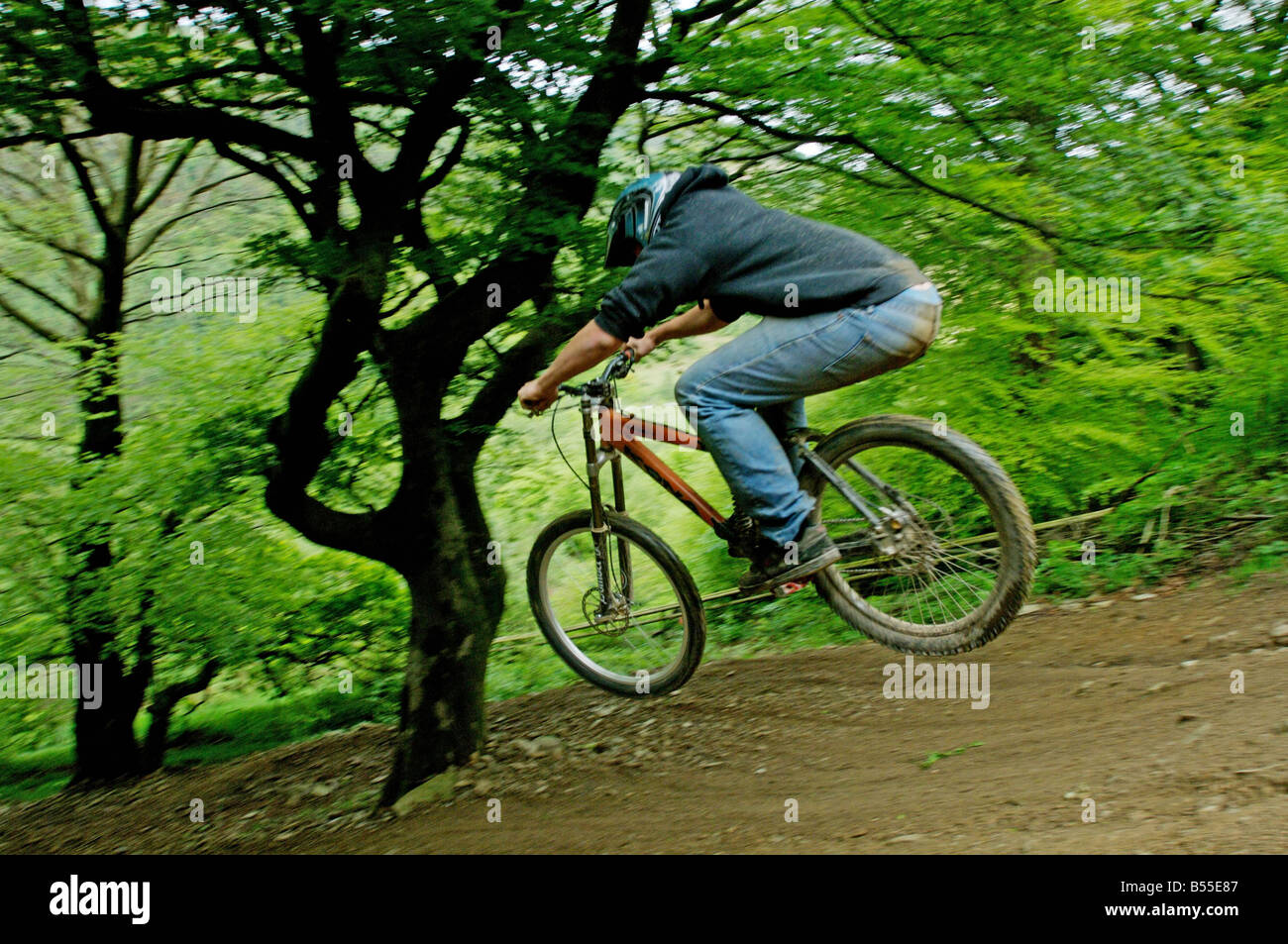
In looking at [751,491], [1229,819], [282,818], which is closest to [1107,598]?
[1229,819]

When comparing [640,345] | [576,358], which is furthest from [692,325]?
[576,358]

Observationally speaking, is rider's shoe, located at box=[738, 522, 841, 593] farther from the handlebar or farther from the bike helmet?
the bike helmet

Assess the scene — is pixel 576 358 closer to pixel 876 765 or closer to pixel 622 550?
pixel 622 550

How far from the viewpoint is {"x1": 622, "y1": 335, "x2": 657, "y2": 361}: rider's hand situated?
13.5 ft

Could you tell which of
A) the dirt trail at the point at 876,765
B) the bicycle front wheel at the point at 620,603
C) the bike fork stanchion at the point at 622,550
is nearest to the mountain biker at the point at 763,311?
the bicycle front wheel at the point at 620,603

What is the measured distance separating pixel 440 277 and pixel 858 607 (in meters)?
3.12

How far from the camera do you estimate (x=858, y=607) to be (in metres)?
3.92

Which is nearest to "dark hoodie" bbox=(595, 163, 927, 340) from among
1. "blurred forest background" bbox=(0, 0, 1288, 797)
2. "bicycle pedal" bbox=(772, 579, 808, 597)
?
"bicycle pedal" bbox=(772, 579, 808, 597)

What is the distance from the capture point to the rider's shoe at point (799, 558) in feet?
12.0

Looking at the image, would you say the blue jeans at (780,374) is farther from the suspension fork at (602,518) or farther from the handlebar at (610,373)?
the suspension fork at (602,518)

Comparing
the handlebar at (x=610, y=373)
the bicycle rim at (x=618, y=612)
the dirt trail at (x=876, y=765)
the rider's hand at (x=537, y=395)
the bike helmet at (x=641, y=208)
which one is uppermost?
the bike helmet at (x=641, y=208)

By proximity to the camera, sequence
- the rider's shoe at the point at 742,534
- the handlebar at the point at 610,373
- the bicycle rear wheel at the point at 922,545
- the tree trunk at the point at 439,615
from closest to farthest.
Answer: the bicycle rear wheel at the point at 922,545 < the rider's shoe at the point at 742,534 < the handlebar at the point at 610,373 < the tree trunk at the point at 439,615

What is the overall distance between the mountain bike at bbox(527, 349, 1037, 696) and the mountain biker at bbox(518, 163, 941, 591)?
22 cm

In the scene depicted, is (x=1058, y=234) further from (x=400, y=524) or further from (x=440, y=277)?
(x=400, y=524)
